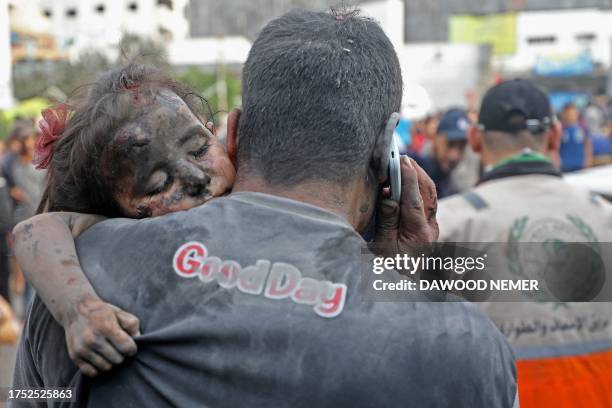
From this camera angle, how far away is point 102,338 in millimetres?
1559

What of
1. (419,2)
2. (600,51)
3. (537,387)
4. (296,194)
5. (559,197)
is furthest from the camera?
(600,51)

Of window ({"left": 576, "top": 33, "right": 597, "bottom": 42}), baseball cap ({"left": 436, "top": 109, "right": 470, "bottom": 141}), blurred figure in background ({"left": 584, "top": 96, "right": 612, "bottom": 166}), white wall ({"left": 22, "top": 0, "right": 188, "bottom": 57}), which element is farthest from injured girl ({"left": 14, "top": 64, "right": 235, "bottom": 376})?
window ({"left": 576, "top": 33, "right": 597, "bottom": 42})

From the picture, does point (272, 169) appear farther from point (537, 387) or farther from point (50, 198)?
point (537, 387)

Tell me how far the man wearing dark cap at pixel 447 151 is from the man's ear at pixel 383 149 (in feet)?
21.3

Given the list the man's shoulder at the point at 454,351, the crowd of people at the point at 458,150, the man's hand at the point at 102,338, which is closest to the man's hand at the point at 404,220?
the man's shoulder at the point at 454,351

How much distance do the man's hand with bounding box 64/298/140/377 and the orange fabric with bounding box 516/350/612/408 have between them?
87.8 inches

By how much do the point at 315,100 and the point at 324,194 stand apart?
18 cm

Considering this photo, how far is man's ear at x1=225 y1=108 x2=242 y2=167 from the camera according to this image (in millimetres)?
1753

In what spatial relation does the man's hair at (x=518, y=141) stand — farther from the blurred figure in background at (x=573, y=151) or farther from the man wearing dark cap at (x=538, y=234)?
the blurred figure in background at (x=573, y=151)

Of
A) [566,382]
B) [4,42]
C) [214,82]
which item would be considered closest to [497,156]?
[566,382]

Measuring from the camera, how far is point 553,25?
55500 mm

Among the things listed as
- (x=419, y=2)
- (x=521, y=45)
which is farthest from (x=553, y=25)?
(x=419, y=2)

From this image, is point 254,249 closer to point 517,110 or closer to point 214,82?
point 517,110

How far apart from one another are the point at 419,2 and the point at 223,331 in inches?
1107
